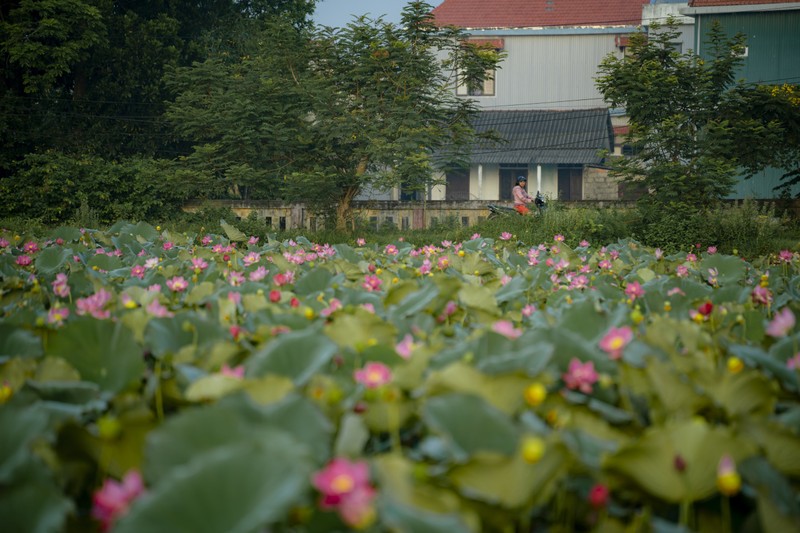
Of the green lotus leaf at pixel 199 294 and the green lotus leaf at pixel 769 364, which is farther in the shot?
the green lotus leaf at pixel 199 294

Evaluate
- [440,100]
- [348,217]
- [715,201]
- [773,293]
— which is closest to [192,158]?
[348,217]

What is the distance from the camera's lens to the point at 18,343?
6.28 feet

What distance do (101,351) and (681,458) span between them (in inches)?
47.1

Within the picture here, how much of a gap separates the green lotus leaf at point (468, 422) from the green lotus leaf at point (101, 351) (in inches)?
28.8

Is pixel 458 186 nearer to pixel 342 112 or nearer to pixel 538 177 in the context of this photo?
pixel 538 177

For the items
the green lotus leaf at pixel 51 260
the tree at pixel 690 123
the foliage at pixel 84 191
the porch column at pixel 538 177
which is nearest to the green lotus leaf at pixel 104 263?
the green lotus leaf at pixel 51 260

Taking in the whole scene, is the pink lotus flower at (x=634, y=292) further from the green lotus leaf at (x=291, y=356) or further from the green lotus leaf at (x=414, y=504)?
the green lotus leaf at (x=414, y=504)

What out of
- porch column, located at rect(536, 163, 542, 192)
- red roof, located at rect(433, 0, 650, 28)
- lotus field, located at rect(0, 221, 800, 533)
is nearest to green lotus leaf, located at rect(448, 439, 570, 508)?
lotus field, located at rect(0, 221, 800, 533)

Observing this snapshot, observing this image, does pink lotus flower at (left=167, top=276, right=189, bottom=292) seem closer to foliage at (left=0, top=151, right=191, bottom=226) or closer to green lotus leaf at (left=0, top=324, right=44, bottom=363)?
green lotus leaf at (left=0, top=324, right=44, bottom=363)

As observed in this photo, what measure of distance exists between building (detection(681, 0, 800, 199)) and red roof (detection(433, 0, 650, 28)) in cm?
451

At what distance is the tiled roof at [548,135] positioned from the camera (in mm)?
27219

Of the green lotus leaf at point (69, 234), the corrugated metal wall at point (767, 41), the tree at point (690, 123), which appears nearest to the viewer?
the green lotus leaf at point (69, 234)

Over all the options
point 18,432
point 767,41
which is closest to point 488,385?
point 18,432

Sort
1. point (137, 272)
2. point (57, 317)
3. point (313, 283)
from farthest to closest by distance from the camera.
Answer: point (137, 272) < point (313, 283) < point (57, 317)
